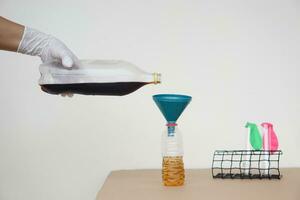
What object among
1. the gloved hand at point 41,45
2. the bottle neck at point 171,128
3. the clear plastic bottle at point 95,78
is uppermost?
the gloved hand at point 41,45

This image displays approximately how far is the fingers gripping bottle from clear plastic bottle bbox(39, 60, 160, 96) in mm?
126

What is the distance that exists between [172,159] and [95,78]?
0.36m

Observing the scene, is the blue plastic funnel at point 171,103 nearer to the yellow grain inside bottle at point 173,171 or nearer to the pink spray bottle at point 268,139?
the yellow grain inside bottle at point 173,171

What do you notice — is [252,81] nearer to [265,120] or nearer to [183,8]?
[265,120]

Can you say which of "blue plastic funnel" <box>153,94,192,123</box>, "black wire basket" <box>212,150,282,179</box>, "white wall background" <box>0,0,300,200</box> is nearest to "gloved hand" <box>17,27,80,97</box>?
"blue plastic funnel" <box>153,94,192,123</box>

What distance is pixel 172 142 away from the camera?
1386 mm

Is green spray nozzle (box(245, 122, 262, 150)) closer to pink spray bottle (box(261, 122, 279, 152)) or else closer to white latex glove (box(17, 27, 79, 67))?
pink spray bottle (box(261, 122, 279, 152))

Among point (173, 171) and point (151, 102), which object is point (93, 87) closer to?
point (173, 171)

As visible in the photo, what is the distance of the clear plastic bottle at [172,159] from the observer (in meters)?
1.33

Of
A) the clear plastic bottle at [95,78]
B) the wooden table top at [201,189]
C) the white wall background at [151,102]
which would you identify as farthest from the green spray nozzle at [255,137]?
the clear plastic bottle at [95,78]

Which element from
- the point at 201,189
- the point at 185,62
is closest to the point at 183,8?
the point at 185,62

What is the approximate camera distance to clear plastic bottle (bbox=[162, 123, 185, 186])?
1334mm

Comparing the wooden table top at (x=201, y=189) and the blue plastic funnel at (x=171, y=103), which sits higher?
the blue plastic funnel at (x=171, y=103)

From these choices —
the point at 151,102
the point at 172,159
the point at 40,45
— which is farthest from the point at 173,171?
the point at 40,45
